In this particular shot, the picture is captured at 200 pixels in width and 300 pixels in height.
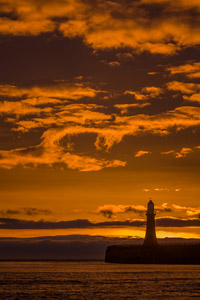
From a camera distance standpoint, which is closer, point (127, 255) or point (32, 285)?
point (32, 285)

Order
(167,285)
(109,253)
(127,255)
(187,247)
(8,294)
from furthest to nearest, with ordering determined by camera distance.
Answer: (109,253), (127,255), (187,247), (167,285), (8,294)

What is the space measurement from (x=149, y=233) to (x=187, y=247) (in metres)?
20.9

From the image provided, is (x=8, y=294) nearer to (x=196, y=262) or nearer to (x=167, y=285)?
(x=167, y=285)

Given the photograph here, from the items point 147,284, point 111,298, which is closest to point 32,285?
point 147,284

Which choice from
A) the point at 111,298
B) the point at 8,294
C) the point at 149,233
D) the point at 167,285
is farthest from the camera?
the point at 149,233

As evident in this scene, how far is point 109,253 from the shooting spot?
18700 cm

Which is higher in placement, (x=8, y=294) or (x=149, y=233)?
(x=149, y=233)

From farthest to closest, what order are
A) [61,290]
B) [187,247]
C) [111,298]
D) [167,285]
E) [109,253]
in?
[109,253]
[187,247]
[167,285]
[61,290]
[111,298]

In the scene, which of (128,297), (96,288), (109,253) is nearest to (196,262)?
(109,253)

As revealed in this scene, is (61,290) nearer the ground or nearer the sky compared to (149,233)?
nearer the ground

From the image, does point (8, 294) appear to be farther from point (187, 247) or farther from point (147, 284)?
point (187, 247)

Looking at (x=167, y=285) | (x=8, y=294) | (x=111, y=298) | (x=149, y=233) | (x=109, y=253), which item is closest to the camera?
(x=111, y=298)

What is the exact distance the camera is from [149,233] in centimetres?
13950

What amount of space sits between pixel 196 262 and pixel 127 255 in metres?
23.8
